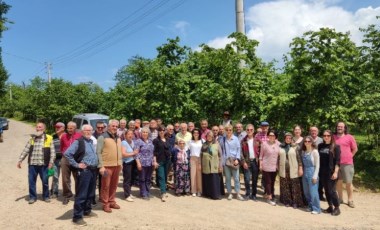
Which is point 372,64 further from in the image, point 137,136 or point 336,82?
point 137,136

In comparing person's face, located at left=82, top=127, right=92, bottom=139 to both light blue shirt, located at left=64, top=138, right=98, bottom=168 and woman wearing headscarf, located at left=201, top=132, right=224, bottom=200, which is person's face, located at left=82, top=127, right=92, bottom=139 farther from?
woman wearing headscarf, located at left=201, top=132, right=224, bottom=200

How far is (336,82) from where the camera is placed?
32.1 feet

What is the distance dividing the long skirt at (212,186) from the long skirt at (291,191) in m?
1.50

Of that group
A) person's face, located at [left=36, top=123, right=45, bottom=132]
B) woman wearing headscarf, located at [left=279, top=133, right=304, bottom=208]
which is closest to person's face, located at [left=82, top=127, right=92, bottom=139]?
person's face, located at [left=36, top=123, right=45, bottom=132]

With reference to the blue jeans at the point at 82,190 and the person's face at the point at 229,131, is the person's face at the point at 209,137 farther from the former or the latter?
the blue jeans at the point at 82,190

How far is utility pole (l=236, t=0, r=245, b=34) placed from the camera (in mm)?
12484

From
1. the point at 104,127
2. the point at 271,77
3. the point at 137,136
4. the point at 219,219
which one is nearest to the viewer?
the point at 219,219

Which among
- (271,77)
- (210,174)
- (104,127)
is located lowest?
(210,174)

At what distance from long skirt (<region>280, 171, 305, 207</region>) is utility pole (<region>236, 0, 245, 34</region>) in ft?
20.8

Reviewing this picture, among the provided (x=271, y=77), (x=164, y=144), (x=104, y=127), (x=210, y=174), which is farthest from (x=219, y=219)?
(x=271, y=77)

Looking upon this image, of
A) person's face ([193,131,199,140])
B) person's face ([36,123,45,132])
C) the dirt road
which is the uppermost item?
person's face ([36,123,45,132])

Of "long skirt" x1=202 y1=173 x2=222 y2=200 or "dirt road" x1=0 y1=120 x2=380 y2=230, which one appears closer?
"dirt road" x1=0 y1=120 x2=380 y2=230

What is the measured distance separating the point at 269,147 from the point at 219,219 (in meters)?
2.14

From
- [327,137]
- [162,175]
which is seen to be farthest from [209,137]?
[327,137]
